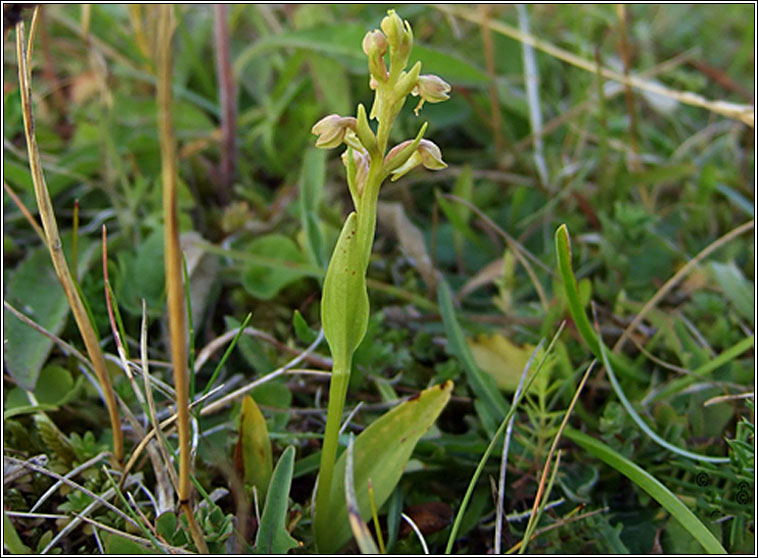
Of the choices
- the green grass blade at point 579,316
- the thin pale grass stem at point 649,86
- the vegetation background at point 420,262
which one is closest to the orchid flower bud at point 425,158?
the green grass blade at point 579,316

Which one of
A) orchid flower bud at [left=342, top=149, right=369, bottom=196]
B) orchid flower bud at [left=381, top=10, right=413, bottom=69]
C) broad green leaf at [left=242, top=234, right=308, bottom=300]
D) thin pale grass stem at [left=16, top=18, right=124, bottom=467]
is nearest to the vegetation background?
broad green leaf at [left=242, top=234, right=308, bottom=300]

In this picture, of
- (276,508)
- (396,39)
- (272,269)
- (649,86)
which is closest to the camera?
(396,39)

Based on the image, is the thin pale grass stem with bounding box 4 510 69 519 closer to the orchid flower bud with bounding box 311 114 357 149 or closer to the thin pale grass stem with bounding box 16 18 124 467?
the thin pale grass stem with bounding box 16 18 124 467

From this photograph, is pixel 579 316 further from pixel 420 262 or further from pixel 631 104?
pixel 631 104

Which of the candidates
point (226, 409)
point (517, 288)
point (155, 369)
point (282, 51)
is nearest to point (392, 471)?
point (226, 409)

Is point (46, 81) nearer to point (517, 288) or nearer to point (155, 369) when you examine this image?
point (155, 369)

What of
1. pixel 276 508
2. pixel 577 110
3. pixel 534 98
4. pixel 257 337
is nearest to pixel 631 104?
pixel 577 110

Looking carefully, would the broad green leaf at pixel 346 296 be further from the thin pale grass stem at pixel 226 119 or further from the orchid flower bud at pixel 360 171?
the thin pale grass stem at pixel 226 119
